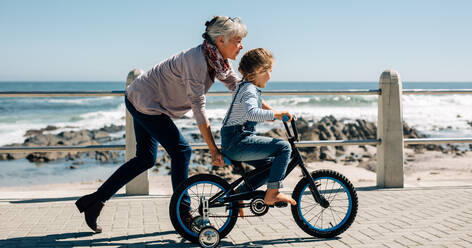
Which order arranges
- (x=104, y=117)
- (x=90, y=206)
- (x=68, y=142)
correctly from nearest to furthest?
(x=90, y=206)
(x=68, y=142)
(x=104, y=117)

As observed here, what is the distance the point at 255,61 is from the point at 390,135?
3080mm

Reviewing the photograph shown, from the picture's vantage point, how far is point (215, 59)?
3680 mm

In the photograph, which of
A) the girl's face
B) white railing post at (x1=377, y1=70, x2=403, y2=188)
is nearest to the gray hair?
the girl's face

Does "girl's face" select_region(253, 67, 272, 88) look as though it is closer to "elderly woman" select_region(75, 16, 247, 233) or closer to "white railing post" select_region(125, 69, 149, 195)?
"elderly woman" select_region(75, 16, 247, 233)

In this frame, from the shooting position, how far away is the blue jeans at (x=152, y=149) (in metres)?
3.91

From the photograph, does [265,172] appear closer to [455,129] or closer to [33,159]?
[33,159]

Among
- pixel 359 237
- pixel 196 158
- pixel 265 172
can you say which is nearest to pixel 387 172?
pixel 359 237

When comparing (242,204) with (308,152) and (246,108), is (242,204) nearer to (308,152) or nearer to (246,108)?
(246,108)

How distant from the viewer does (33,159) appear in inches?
541

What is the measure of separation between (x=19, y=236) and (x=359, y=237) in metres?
2.71

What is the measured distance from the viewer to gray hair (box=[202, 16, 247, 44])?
11.9ft

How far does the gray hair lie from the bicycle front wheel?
124 cm

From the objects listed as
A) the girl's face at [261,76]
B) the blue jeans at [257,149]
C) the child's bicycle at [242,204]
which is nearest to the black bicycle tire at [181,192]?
the child's bicycle at [242,204]

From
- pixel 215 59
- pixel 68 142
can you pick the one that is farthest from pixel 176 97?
pixel 68 142
